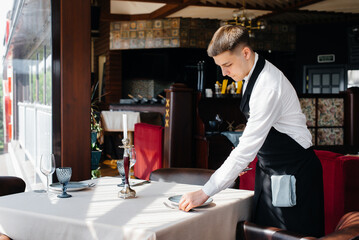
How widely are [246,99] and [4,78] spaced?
2186mm

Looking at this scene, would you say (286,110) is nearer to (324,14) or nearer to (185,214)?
(185,214)

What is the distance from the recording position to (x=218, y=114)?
5.51 meters

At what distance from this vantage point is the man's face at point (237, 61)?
6.15ft

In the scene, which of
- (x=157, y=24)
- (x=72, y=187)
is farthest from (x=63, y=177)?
(x=157, y=24)

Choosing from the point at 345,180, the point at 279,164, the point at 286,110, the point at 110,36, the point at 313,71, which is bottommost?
the point at 345,180

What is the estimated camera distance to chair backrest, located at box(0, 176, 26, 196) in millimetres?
2422

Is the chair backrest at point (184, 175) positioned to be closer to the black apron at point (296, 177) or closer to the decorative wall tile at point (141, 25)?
the black apron at point (296, 177)

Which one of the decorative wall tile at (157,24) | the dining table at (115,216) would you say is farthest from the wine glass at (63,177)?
the decorative wall tile at (157,24)

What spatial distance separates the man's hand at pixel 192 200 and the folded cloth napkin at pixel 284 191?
1.12 feet

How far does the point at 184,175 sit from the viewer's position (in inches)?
109

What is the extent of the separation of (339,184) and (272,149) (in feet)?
4.19

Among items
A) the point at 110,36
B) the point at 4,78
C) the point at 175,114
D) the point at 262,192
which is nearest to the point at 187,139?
the point at 175,114

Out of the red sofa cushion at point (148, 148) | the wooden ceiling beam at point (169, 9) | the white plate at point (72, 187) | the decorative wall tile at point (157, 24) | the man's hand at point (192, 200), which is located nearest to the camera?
the man's hand at point (192, 200)

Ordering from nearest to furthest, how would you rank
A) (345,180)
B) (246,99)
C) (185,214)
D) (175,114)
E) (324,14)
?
1. (185,214)
2. (246,99)
3. (345,180)
4. (175,114)
5. (324,14)
